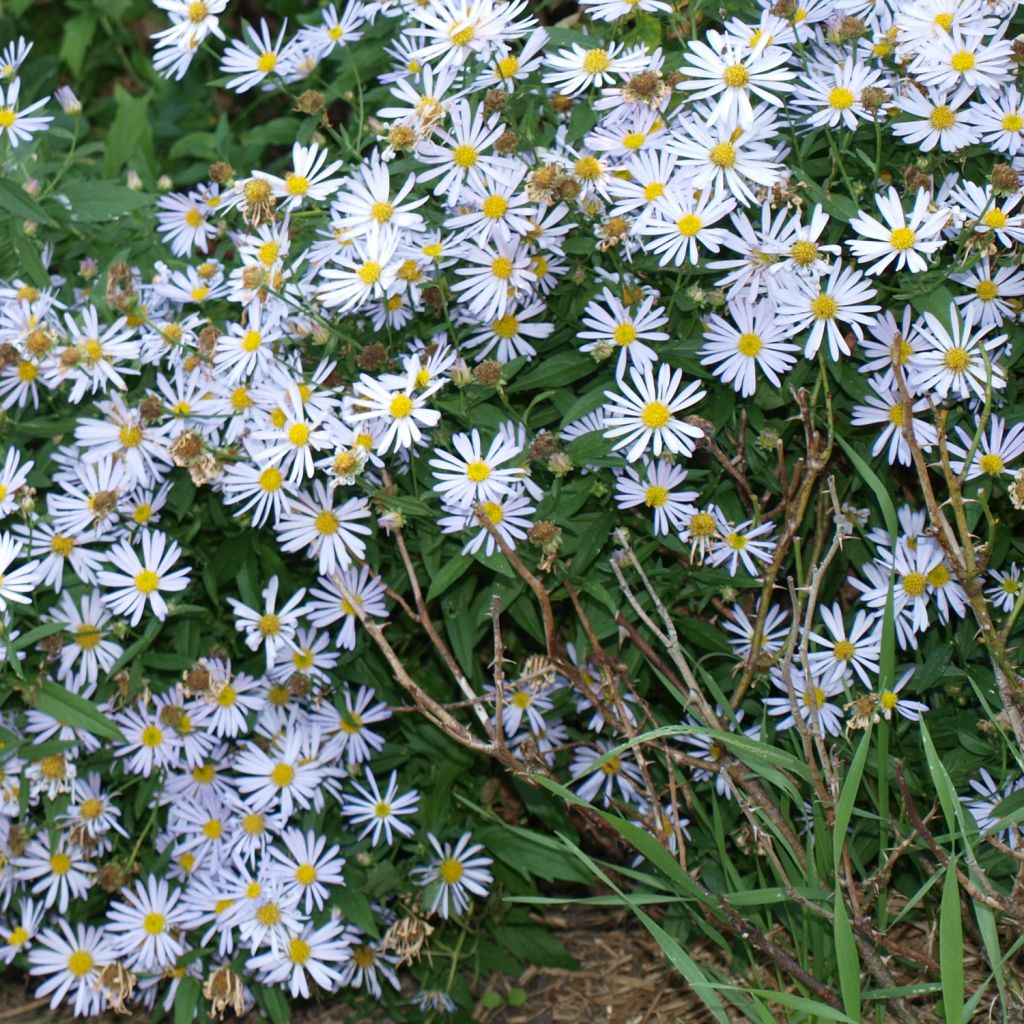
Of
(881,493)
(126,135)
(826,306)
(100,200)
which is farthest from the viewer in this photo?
(126,135)

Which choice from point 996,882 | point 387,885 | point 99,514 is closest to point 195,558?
point 99,514

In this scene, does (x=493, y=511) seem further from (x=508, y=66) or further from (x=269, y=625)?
(x=508, y=66)

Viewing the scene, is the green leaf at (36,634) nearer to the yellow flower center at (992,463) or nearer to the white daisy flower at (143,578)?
the white daisy flower at (143,578)

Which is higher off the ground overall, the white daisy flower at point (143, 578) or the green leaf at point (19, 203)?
the green leaf at point (19, 203)

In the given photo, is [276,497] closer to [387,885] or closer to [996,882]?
[387,885]

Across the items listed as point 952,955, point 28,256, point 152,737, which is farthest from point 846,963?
point 28,256

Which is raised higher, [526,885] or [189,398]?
[189,398]

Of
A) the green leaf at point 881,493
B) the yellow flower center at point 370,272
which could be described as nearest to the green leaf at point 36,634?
the yellow flower center at point 370,272
